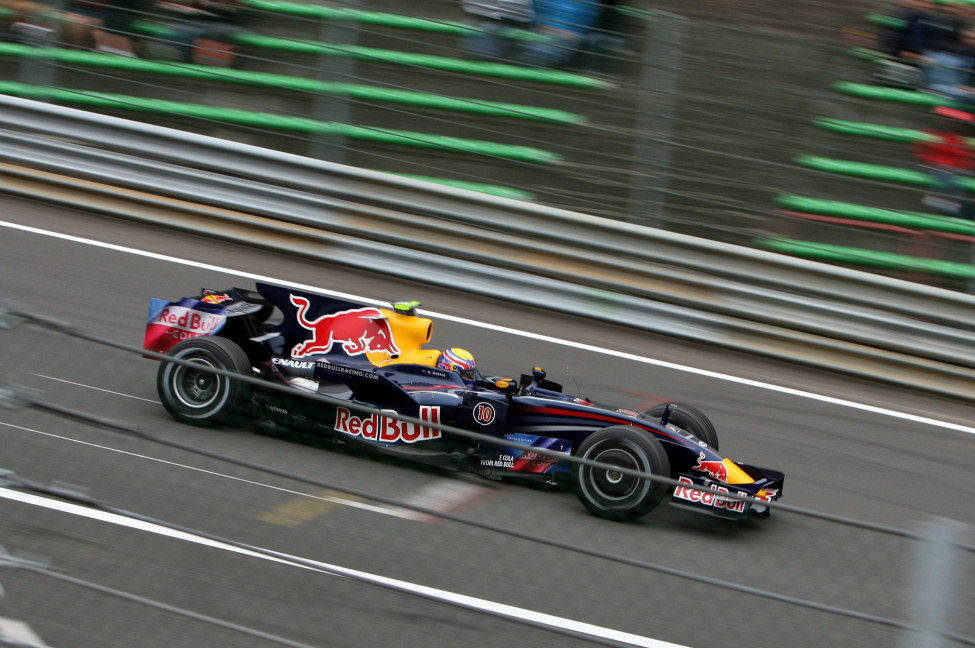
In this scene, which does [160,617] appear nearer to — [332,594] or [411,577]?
[332,594]

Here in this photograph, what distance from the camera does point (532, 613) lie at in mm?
2775

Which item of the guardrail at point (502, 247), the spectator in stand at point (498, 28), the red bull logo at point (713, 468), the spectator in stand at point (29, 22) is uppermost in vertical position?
the spectator in stand at point (498, 28)

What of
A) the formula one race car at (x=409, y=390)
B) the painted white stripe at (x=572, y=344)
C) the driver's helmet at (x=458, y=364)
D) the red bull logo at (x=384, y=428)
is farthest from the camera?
the painted white stripe at (x=572, y=344)

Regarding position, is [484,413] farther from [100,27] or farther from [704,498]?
[100,27]

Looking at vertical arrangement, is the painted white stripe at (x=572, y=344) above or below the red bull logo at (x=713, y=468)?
above

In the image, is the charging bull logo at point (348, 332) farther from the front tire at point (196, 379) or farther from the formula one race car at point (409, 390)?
the front tire at point (196, 379)

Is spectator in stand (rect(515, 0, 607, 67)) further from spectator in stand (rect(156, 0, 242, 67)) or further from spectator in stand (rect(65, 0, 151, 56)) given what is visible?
spectator in stand (rect(65, 0, 151, 56))

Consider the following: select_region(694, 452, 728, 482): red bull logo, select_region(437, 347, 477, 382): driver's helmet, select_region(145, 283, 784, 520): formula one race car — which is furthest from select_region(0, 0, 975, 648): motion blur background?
select_region(437, 347, 477, 382): driver's helmet

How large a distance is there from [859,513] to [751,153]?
3.21m

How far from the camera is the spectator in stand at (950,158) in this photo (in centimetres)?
859

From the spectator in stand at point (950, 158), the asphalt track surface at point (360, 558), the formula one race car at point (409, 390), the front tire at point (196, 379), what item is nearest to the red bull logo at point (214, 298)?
the formula one race car at point (409, 390)

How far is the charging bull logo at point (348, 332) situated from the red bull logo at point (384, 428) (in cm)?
54

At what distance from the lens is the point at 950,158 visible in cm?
878

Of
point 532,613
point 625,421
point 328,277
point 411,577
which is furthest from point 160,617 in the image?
point 328,277
